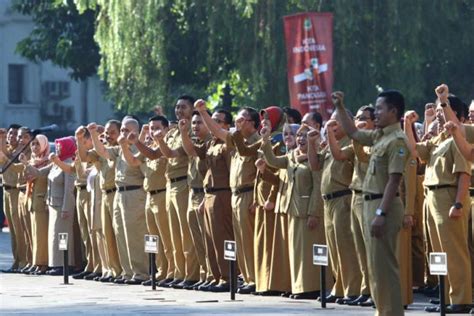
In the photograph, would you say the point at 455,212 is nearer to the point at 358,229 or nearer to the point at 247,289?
the point at 358,229

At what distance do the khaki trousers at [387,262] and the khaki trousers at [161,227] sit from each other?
721 cm

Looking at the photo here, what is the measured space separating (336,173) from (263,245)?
2.17 meters

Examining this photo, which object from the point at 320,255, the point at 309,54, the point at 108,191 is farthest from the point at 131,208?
the point at 309,54

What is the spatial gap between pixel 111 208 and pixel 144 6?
1790 cm

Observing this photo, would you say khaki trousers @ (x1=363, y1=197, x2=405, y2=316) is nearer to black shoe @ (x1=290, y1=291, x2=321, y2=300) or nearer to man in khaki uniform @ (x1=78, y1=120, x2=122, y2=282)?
black shoe @ (x1=290, y1=291, x2=321, y2=300)

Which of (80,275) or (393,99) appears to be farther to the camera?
(80,275)

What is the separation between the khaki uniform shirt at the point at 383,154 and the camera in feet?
49.8

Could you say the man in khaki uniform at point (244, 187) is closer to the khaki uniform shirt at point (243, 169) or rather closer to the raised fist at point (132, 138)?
the khaki uniform shirt at point (243, 169)

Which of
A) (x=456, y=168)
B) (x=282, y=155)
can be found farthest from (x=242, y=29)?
(x=456, y=168)

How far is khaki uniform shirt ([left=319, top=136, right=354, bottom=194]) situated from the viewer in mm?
18641

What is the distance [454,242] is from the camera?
17.7 m

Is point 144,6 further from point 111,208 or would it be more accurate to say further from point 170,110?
point 111,208

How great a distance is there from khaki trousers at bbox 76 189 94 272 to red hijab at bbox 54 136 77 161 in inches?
32.5

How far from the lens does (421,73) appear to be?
4116 cm
